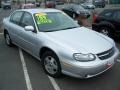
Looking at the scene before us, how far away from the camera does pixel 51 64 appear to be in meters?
4.89

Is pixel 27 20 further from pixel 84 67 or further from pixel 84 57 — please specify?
pixel 84 67

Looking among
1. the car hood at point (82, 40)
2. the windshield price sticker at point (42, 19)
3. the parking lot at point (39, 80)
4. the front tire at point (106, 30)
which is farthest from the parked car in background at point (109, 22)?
the windshield price sticker at point (42, 19)

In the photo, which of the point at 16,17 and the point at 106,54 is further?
the point at 16,17

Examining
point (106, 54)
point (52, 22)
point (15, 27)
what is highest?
point (52, 22)

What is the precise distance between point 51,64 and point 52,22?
136 centimetres

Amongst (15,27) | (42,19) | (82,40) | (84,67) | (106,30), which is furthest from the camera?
(106,30)

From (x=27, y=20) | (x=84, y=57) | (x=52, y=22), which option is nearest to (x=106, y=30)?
(x=52, y=22)

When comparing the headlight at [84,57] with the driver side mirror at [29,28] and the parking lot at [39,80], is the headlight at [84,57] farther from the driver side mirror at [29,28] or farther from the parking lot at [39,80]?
the driver side mirror at [29,28]

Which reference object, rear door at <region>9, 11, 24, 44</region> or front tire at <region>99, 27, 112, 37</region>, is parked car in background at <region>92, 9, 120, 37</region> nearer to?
front tire at <region>99, 27, 112, 37</region>

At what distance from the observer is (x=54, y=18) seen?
5867mm

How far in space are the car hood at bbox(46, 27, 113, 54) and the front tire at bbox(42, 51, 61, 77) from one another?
0.38 meters

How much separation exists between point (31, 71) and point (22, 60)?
0.97 meters

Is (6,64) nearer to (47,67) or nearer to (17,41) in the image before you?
(17,41)

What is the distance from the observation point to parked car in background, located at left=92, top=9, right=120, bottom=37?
8.23 meters
